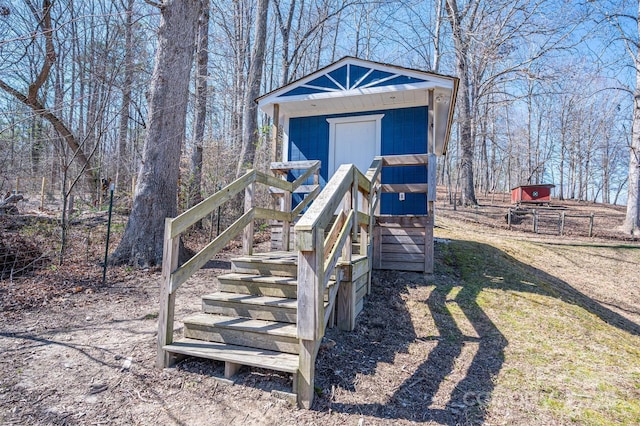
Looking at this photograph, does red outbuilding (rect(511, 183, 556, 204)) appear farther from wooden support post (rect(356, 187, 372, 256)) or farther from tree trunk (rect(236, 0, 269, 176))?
wooden support post (rect(356, 187, 372, 256))

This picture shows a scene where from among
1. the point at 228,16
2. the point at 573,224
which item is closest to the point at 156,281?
the point at 228,16

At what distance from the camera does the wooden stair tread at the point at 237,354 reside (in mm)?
2632

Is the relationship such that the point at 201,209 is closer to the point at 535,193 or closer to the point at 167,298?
the point at 167,298

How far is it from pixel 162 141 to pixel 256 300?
14.8 feet

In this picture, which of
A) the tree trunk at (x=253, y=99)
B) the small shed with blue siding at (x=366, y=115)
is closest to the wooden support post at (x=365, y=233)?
the small shed with blue siding at (x=366, y=115)

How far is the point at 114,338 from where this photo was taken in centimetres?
353

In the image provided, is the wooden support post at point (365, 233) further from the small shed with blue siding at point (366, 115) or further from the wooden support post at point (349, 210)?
the small shed with blue siding at point (366, 115)

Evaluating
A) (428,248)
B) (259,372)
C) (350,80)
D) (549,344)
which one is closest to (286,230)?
(428,248)

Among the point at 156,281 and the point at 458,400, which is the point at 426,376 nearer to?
the point at 458,400

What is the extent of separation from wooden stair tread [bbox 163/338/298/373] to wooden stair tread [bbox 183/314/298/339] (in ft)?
0.52

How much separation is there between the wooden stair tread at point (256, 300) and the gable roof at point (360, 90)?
14.8 ft

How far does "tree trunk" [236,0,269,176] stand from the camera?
11.0 m

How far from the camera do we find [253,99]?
1094 centimetres

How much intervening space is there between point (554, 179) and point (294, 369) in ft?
143
